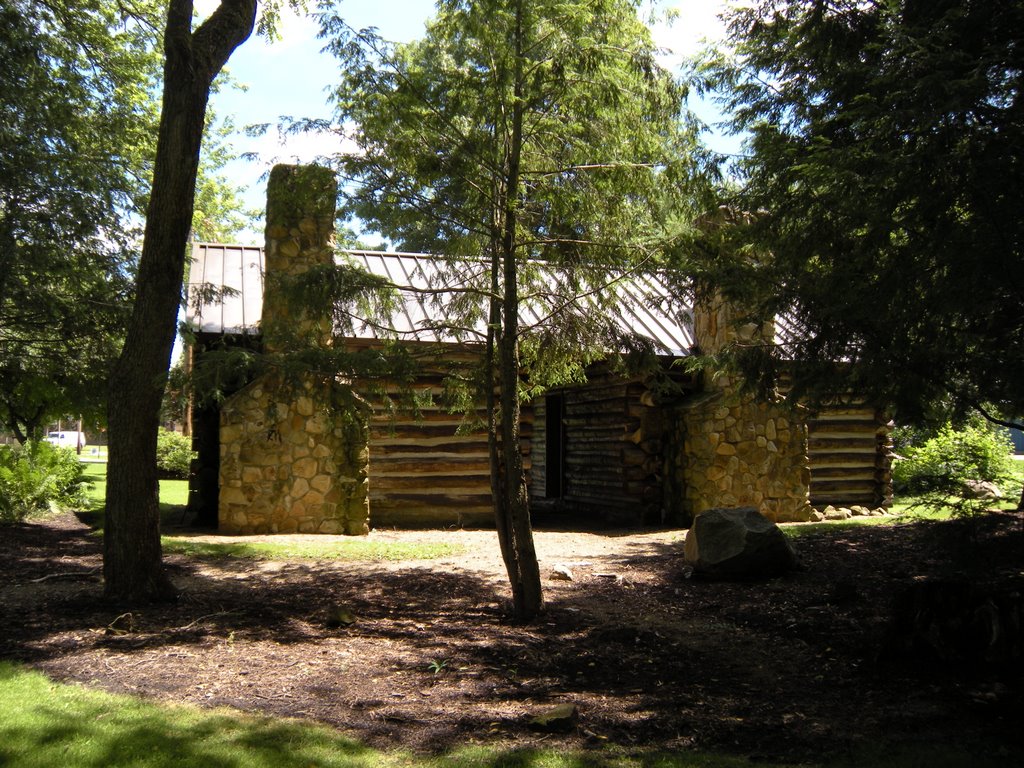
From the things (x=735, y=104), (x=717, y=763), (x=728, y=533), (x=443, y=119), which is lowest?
(x=717, y=763)

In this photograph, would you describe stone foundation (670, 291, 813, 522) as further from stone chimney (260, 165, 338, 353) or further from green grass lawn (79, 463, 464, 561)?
stone chimney (260, 165, 338, 353)

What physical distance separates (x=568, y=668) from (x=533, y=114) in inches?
186

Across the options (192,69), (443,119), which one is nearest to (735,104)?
(443,119)

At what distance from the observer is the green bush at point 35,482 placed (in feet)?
40.5

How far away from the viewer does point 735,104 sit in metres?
8.14

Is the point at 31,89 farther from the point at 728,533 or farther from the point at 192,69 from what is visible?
the point at 728,533

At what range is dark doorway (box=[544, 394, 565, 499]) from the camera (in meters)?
18.8

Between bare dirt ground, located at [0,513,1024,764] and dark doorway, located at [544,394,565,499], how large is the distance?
9.07m

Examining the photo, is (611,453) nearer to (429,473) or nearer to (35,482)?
(429,473)

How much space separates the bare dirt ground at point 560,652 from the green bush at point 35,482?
3.02 meters

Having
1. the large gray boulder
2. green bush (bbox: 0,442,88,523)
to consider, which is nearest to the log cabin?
the large gray boulder

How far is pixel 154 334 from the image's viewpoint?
23.9 feet

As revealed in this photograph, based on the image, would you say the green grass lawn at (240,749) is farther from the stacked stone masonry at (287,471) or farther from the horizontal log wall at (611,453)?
the horizontal log wall at (611,453)

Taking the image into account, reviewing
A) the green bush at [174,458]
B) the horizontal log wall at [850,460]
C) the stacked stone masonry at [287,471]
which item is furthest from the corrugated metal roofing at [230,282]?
the horizontal log wall at [850,460]
